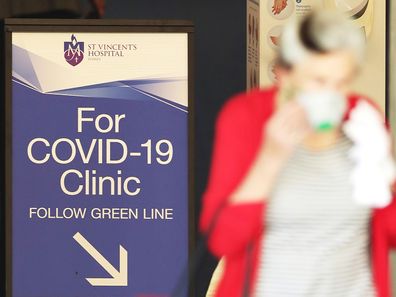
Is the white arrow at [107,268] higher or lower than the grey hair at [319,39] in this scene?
lower

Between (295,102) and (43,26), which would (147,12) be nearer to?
(43,26)

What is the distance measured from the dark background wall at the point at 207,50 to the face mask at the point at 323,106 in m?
4.04

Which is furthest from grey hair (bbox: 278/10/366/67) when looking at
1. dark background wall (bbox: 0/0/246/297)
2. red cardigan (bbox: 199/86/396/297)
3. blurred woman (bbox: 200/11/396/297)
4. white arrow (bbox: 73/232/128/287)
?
dark background wall (bbox: 0/0/246/297)

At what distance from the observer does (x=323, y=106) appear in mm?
1649

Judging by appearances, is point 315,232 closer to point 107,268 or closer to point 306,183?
point 306,183

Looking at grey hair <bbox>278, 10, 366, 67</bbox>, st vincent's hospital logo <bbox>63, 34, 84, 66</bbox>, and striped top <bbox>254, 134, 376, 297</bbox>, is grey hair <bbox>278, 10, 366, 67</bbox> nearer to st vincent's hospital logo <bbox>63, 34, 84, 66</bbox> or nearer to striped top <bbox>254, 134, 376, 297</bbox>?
striped top <bbox>254, 134, 376, 297</bbox>

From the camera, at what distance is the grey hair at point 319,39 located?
1.69 metres

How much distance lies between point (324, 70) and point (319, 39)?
47 mm

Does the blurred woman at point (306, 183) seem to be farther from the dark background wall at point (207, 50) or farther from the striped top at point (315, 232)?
the dark background wall at point (207, 50)

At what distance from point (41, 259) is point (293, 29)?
9.52ft

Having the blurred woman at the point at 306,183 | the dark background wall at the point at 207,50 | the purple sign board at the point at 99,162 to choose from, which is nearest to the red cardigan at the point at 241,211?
the blurred woman at the point at 306,183

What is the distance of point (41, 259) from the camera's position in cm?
445

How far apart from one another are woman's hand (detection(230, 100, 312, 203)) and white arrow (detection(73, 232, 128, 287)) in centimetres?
276
